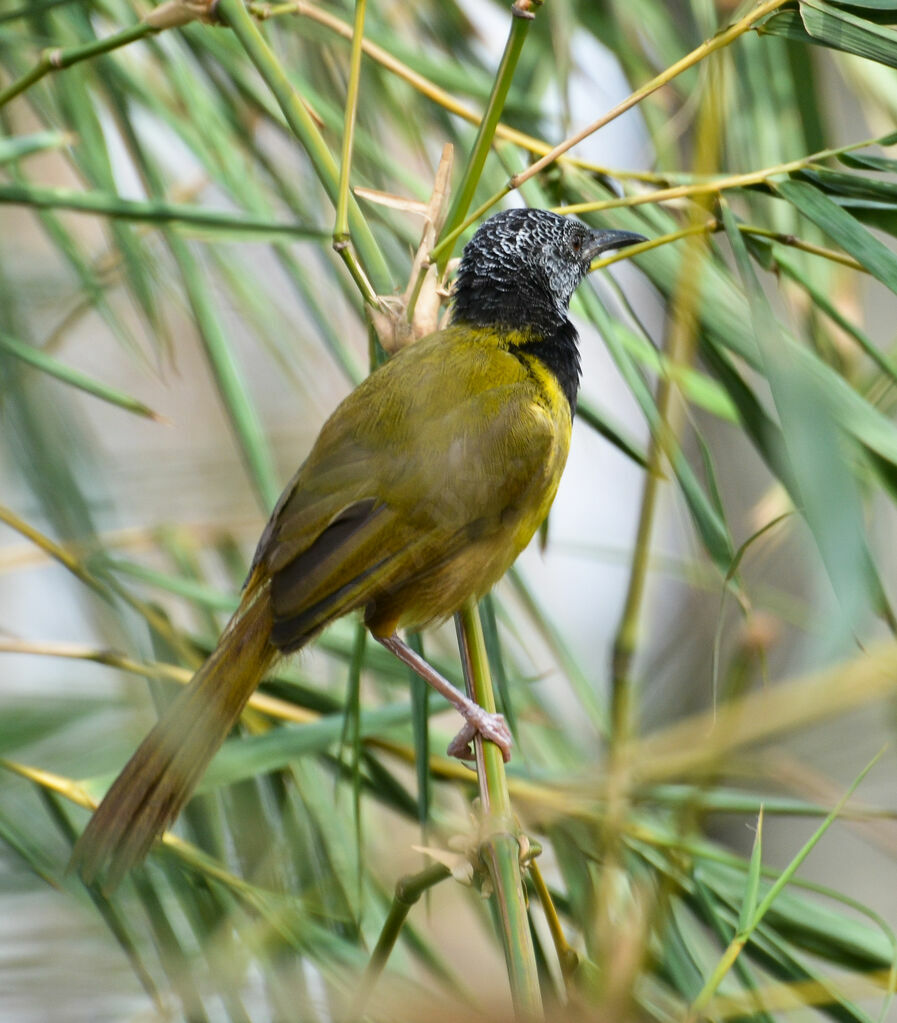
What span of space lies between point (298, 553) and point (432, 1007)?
1380 mm

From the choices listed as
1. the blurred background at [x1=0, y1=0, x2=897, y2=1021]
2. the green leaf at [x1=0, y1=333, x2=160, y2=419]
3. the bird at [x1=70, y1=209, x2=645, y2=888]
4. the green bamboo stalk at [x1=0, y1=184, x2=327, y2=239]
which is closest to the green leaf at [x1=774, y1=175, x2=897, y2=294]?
the blurred background at [x1=0, y1=0, x2=897, y2=1021]

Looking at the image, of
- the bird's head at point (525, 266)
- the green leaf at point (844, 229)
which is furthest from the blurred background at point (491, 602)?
the bird's head at point (525, 266)

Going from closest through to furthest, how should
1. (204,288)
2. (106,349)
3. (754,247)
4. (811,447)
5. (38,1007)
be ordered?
(38,1007), (811,447), (754,247), (204,288), (106,349)

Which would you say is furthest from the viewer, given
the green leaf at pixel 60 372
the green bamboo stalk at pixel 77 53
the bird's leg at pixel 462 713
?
the green leaf at pixel 60 372

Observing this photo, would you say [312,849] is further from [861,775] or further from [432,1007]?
[432,1007]

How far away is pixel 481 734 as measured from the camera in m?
1.72

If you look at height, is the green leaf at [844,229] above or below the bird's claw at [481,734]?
above

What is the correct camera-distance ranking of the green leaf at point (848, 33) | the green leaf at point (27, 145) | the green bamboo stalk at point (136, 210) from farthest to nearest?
the green leaf at point (27, 145), the green bamboo stalk at point (136, 210), the green leaf at point (848, 33)

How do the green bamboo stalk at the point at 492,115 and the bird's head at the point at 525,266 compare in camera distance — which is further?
the bird's head at the point at 525,266

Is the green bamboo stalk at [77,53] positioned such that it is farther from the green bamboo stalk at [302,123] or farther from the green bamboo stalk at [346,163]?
the green bamboo stalk at [346,163]

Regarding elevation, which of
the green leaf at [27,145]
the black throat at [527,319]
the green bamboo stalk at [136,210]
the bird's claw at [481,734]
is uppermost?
the green leaf at [27,145]

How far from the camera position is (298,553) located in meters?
2.17

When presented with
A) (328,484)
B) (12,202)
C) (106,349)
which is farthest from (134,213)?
(106,349)

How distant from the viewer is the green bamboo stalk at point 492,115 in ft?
5.12
